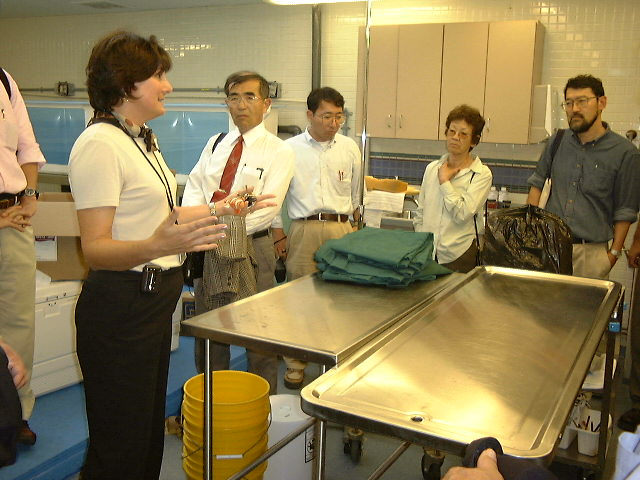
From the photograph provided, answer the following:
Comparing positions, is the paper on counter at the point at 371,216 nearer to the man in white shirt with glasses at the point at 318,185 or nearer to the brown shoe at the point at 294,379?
the man in white shirt with glasses at the point at 318,185

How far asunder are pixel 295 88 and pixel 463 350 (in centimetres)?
494

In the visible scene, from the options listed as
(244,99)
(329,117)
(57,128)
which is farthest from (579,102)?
(57,128)

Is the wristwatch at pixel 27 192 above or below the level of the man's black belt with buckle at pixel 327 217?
above

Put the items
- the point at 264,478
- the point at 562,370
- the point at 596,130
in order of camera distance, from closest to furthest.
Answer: the point at 562,370 → the point at 264,478 → the point at 596,130

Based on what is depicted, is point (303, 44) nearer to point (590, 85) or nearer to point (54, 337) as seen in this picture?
point (590, 85)

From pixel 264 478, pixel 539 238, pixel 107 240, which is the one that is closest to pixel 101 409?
pixel 107 240

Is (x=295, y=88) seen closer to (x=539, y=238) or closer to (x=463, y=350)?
(x=539, y=238)

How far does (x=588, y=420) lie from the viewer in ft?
8.71

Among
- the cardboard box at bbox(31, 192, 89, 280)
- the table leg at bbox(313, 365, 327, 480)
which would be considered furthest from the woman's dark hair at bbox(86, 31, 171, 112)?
the cardboard box at bbox(31, 192, 89, 280)

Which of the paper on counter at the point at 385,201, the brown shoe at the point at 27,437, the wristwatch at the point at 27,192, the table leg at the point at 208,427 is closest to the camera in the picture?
the table leg at the point at 208,427

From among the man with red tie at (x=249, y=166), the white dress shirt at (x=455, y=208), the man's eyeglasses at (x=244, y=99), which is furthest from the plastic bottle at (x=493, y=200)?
the man's eyeglasses at (x=244, y=99)

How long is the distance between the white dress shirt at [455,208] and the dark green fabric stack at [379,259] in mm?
947

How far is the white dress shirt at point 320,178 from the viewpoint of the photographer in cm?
356

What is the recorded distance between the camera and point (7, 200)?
2.34 metres
